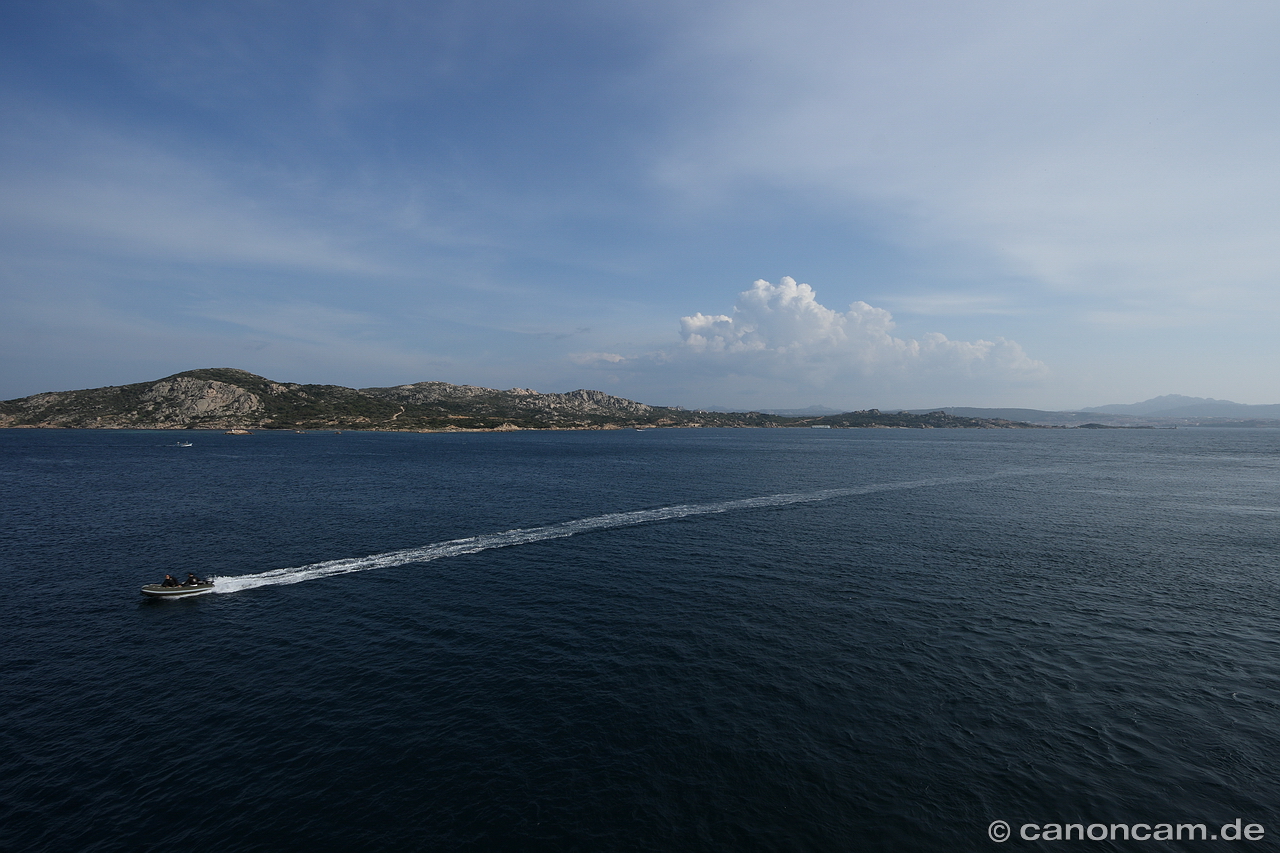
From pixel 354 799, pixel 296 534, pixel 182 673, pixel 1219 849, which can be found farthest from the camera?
pixel 296 534

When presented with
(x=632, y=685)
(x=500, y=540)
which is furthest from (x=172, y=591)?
(x=632, y=685)

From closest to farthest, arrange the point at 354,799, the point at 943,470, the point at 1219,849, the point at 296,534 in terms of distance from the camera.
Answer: the point at 1219,849
the point at 354,799
the point at 296,534
the point at 943,470

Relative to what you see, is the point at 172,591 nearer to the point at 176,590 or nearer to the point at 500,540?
the point at 176,590

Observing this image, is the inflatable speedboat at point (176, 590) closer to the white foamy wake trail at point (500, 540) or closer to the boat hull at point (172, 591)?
the boat hull at point (172, 591)

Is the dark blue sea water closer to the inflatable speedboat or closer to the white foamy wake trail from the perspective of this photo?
the white foamy wake trail

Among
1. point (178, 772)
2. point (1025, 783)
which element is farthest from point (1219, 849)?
point (178, 772)

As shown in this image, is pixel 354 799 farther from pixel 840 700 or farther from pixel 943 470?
pixel 943 470

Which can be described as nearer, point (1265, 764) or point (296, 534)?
point (1265, 764)

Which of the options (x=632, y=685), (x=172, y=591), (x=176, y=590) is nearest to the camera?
(x=632, y=685)

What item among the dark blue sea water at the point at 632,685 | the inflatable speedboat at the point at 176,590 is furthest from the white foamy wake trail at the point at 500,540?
the inflatable speedboat at the point at 176,590
